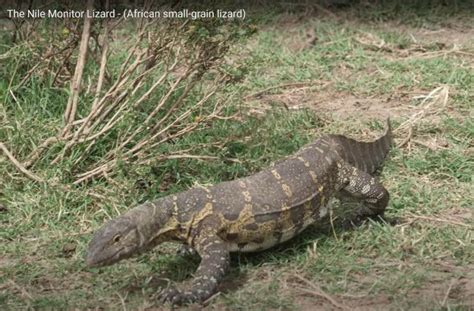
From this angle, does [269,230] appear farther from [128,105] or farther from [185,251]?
[128,105]

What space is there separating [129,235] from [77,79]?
2.12 m

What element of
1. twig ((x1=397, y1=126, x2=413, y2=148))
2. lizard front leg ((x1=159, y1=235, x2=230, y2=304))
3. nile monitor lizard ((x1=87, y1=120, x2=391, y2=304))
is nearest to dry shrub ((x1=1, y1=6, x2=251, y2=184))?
nile monitor lizard ((x1=87, y1=120, x2=391, y2=304))

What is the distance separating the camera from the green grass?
527cm

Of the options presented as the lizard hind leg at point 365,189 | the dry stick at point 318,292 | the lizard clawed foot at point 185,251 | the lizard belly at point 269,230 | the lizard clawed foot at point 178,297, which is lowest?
the dry stick at point 318,292

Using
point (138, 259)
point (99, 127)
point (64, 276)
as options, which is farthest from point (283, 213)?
point (99, 127)

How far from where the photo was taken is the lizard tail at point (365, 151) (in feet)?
21.1

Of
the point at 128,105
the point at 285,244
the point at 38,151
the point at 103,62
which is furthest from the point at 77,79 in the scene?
the point at 285,244

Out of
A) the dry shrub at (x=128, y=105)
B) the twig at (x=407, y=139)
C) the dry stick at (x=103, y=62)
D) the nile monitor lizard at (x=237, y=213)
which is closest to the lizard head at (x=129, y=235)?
the nile monitor lizard at (x=237, y=213)

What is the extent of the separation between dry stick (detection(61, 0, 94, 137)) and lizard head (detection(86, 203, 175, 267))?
5.68 ft

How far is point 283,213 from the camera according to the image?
18.6 ft

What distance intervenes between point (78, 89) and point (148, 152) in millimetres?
789

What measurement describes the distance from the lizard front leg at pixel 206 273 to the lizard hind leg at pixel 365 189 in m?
1.17

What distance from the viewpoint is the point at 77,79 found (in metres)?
6.90

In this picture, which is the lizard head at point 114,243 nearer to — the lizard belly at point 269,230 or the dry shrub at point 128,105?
the lizard belly at point 269,230
